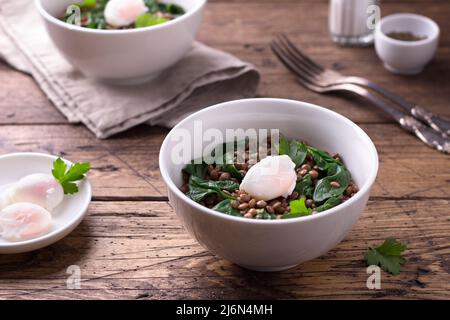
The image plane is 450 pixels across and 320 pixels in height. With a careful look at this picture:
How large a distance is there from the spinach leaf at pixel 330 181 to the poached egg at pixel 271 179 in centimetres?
6

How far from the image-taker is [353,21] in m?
2.38

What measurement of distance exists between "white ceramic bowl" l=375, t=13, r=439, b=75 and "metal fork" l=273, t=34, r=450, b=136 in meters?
0.14

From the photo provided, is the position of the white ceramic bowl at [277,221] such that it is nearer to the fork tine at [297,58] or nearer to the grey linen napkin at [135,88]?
the grey linen napkin at [135,88]

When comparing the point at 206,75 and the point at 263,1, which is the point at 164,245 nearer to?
the point at 206,75

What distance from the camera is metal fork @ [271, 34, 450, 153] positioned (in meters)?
1.96

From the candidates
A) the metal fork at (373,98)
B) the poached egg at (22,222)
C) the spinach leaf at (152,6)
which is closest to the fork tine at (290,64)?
the metal fork at (373,98)

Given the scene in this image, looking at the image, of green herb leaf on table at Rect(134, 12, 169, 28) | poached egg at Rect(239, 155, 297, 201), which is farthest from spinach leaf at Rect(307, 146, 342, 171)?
green herb leaf on table at Rect(134, 12, 169, 28)

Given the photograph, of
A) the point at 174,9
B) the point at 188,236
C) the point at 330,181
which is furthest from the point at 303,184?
the point at 174,9

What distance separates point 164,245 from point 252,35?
41.7 inches

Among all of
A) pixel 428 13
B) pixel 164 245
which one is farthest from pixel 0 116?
pixel 428 13

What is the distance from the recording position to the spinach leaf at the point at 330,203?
1473 mm

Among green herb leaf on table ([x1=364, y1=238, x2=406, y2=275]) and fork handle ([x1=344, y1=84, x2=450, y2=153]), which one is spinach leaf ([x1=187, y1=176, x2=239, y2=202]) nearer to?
green herb leaf on table ([x1=364, y1=238, x2=406, y2=275])

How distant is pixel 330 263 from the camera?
158cm

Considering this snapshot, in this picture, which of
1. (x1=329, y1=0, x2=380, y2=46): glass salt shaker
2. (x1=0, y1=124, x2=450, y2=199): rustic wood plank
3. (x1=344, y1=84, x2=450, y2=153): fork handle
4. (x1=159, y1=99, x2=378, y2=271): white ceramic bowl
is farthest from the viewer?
(x1=329, y1=0, x2=380, y2=46): glass salt shaker
